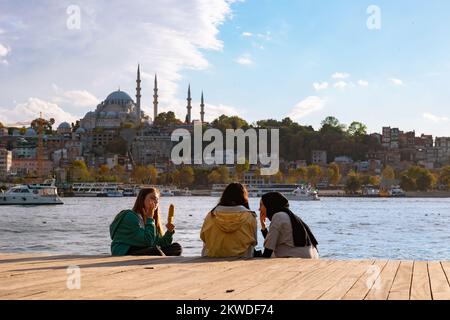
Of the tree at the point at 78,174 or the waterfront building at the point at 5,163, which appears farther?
the waterfront building at the point at 5,163

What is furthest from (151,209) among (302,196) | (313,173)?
(313,173)

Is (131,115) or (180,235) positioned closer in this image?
(180,235)

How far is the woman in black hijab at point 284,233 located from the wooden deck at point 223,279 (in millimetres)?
365

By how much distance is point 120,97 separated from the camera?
137m

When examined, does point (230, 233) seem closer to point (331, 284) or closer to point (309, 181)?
point (331, 284)

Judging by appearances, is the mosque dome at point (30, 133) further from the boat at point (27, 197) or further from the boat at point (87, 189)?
the boat at point (27, 197)

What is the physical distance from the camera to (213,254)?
5.59 metres

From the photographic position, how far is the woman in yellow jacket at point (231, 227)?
18.1ft

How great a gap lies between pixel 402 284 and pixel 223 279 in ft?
2.92

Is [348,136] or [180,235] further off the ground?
[348,136]

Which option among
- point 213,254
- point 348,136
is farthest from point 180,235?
point 348,136

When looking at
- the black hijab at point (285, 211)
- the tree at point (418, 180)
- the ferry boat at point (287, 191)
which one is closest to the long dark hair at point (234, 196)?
the black hijab at point (285, 211)

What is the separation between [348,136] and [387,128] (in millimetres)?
11782

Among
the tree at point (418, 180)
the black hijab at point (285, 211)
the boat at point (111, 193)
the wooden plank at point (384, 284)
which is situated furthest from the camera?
the tree at point (418, 180)
